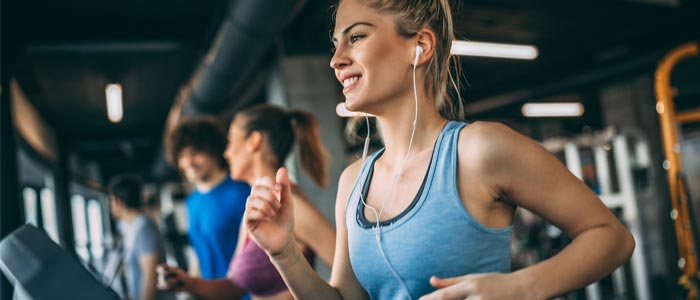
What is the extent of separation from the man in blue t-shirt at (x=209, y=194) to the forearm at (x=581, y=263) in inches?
67.3

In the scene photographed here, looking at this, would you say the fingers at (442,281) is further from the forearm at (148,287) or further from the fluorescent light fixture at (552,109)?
the fluorescent light fixture at (552,109)

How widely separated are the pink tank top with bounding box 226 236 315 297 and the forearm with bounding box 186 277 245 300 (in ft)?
0.40

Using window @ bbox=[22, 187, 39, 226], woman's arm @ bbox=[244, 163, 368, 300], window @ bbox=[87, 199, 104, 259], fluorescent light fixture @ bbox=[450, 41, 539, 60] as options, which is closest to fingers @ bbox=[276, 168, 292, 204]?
woman's arm @ bbox=[244, 163, 368, 300]

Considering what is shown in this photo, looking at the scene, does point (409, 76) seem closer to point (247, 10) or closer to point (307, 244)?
point (307, 244)

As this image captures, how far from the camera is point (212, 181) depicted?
267 cm

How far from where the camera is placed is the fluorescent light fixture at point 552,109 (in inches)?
459

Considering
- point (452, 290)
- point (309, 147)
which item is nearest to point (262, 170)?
point (309, 147)

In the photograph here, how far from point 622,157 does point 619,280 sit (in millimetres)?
1443

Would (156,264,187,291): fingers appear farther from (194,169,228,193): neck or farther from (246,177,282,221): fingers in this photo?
(246,177,282,221): fingers

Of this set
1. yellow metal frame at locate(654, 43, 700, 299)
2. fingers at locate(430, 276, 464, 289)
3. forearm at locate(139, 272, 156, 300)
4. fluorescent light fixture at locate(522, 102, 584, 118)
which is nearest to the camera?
fingers at locate(430, 276, 464, 289)

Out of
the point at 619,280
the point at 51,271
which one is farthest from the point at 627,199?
the point at 51,271

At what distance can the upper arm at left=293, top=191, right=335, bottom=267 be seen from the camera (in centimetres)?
174

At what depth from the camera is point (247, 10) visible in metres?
3.98

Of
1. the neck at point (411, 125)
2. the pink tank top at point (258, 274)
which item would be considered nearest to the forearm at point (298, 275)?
the neck at point (411, 125)
